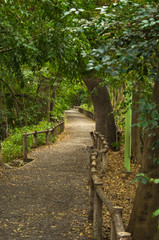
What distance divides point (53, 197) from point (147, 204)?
145 inches

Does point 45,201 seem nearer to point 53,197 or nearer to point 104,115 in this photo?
point 53,197

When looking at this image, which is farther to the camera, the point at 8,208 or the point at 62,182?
the point at 62,182

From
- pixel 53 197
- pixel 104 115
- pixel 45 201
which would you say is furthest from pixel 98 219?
pixel 104 115

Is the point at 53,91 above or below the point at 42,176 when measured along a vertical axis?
above

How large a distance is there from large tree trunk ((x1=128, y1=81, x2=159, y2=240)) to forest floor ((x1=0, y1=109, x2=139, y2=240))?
3.22 ft

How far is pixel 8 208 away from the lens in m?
6.98

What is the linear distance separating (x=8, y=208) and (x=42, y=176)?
3184 millimetres

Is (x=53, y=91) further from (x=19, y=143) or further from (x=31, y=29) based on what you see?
(x=31, y=29)

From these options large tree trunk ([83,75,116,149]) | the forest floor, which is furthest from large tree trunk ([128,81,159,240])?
large tree trunk ([83,75,116,149])

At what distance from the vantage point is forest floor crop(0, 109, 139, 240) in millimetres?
5821

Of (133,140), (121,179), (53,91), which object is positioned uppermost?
(53,91)

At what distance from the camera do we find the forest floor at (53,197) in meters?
5.82

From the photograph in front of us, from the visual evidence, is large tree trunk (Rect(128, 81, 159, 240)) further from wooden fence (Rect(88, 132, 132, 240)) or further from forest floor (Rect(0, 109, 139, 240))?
forest floor (Rect(0, 109, 139, 240))

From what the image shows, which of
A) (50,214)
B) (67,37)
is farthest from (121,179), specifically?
(67,37)
